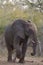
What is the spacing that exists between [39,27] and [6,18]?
307 cm

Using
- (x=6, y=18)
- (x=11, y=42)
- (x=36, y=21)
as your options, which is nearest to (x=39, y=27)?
(x=36, y=21)

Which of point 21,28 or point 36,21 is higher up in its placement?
point 21,28

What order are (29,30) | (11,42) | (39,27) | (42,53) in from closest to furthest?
(29,30) → (11,42) → (42,53) → (39,27)

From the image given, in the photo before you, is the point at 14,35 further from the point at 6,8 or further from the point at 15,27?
the point at 6,8

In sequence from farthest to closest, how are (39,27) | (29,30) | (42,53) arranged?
1. (39,27)
2. (42,53)
3. (29,30)

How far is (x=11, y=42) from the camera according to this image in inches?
531

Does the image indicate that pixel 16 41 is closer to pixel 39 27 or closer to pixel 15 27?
pixel 15 27

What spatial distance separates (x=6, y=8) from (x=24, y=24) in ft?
61.2

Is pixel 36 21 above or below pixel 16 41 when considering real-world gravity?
below

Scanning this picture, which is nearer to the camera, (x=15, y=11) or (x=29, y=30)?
(x=29, y=30)

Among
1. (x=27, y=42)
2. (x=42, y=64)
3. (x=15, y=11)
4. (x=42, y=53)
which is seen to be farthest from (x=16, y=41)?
(x=15, y=11)

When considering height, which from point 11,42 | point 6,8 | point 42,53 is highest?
point 11,42

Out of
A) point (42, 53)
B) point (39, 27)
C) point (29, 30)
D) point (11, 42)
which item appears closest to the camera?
point (29, 30)

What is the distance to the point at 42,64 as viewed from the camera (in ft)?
43.7
